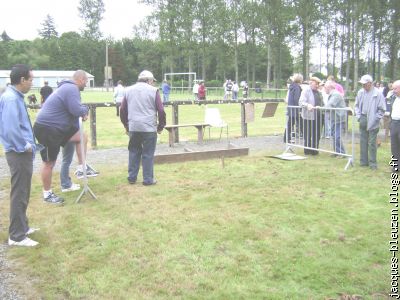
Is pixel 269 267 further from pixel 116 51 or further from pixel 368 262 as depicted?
pixel 116 51

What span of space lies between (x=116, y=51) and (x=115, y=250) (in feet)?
297

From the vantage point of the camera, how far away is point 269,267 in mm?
4406

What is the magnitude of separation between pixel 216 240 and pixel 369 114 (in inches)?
197

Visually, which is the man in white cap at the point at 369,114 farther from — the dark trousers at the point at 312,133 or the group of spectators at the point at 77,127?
the dark trousers at the point at 312,133

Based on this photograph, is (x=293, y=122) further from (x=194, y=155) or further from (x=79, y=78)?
(x=79, y=78)

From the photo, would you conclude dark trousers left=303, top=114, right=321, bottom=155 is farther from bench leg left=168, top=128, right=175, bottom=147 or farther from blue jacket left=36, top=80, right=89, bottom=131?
blue jacket left=36, top=80, right=89, bottom=131

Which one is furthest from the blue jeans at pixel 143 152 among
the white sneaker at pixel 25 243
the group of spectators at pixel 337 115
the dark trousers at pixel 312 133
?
the dark trousers at pixel 312 133

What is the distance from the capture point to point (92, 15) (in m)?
72.6

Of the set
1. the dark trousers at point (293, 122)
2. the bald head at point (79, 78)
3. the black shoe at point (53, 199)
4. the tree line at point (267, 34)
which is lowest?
the black shoe at point (53, 199)

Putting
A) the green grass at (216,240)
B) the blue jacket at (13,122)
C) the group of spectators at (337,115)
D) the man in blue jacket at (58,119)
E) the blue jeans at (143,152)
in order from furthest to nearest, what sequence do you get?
the group of spectators at (337,115) → the blue jeans at (143,152) → the man in blue jacket at (58,119) → the blue jacket at (13,122) → the green grass at (216,240)

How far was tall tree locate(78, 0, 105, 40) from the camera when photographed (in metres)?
71.3

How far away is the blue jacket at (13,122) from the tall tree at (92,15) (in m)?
70.8

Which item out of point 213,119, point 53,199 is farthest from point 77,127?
point 213,119

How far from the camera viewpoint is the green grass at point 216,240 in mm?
4059
